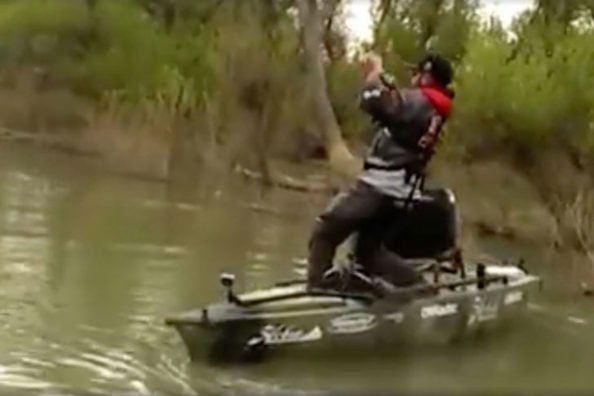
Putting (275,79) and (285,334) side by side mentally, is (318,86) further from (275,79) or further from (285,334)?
(285,334)

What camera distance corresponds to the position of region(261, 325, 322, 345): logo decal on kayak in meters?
9.92

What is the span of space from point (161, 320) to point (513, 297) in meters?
2.81

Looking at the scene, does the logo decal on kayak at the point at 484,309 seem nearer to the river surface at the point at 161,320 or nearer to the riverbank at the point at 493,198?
the river surface at the point at 161,320

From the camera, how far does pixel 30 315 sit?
11.4 m

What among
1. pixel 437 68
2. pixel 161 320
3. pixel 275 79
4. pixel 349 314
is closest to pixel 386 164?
pixel 437 68

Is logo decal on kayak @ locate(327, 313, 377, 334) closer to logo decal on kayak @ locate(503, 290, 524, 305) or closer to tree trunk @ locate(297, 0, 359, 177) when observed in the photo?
logo decal on kayak @ locate(503, 290, 524, 305)

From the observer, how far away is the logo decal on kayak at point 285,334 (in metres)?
9.92

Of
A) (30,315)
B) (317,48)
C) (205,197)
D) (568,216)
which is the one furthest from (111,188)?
(30,315)

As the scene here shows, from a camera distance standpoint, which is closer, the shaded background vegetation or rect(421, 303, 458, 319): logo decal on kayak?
rect(421, 303, 458, 319): logo decal on kayak

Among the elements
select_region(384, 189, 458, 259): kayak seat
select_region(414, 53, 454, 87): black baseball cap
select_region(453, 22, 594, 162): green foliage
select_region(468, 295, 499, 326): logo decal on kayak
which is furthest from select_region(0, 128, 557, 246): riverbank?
select_region(414, 53, 454, 87): black baseball cap

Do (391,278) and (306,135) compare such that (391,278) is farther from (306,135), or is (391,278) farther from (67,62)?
(67,62)

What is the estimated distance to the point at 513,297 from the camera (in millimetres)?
11875

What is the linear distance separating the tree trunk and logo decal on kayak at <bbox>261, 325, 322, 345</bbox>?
15004mm

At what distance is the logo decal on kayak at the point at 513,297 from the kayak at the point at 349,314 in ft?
0.04
